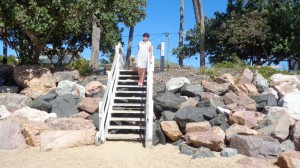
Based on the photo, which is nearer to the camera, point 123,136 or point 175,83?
point 123,136

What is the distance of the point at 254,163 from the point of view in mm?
8367

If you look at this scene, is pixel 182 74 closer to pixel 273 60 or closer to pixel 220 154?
pixel 220 154

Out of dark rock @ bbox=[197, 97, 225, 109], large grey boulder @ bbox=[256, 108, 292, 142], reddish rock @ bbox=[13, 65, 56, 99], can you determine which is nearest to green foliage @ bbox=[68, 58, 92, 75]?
reddish rock @ bbox=[13, 65, 56, 99]

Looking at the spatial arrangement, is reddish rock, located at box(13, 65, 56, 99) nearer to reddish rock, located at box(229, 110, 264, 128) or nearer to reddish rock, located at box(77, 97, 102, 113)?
reddish rock, located at box(77, 97, 102, 113)

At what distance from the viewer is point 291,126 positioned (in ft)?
34.3

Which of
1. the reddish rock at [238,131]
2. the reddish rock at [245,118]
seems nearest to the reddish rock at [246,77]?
the reddish rock at [245,118]

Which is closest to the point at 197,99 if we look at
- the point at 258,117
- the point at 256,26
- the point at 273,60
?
the point at 258,117

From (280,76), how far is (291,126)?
4366 millimetres

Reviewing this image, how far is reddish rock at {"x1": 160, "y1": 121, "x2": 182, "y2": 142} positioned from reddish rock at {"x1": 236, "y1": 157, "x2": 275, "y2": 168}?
2.07 metres

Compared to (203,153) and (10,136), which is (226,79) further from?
(10,136)

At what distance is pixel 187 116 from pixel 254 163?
266 centimetres

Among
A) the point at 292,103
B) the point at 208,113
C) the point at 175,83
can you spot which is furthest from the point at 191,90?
the point at 292,103

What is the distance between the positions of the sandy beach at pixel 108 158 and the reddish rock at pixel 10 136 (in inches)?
Answer: 12.9

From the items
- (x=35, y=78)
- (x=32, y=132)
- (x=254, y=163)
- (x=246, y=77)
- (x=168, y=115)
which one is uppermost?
(x=246, y=77)
